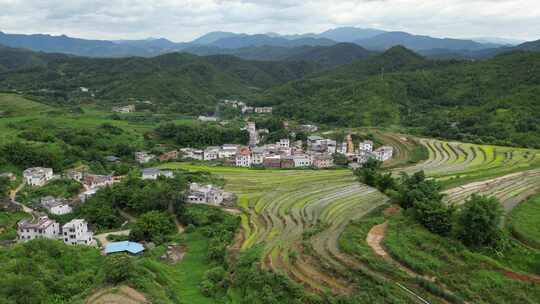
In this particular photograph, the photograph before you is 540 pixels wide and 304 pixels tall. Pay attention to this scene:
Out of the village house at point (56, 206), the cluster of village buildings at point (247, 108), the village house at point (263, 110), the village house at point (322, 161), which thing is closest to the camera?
the village house at point (56, 206)

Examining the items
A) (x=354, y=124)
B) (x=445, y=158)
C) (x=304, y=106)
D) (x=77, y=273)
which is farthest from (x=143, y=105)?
(x=77, y=273)

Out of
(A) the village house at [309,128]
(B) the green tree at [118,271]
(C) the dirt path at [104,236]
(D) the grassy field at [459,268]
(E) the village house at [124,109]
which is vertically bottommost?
(C) the dirt path at [104,236]

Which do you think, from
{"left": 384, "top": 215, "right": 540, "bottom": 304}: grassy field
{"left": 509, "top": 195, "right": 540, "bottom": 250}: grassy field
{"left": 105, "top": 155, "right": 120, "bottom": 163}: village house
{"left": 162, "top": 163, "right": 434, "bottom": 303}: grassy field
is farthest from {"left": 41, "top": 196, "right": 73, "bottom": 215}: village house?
{"left": 509, "top": 195, "right": 540, "bottom": 250}: grassy field

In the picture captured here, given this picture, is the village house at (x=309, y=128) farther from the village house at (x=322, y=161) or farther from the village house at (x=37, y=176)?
the village house at (x=37, y=176)

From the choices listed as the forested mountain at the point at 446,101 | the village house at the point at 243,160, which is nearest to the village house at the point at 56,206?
the village house at the point at 243,160

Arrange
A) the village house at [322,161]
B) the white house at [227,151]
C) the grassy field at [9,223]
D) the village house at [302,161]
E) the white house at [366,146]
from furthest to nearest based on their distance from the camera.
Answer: the white house at [227,151] < the white house at [366,146] < the village house at [302,161] < the village house at [322,161] < the grassy field at [9,223]

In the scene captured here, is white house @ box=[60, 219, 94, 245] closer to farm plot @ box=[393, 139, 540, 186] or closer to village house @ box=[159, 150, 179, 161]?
village house @ box=[159, 150, 179, 161]
